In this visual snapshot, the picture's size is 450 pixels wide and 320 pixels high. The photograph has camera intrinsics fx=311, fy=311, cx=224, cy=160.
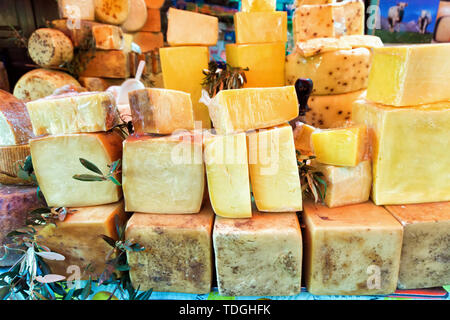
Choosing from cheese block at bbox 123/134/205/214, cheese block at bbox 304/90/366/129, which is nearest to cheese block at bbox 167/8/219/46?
cheese block at bbox 304/90/366/129

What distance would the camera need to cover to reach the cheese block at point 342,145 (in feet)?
3.00

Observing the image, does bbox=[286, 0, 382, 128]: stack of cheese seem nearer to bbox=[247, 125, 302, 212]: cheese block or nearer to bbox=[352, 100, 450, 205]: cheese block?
bbox=[352, 100, 450, 205]: cheese block

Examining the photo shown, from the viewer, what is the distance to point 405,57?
0.87m

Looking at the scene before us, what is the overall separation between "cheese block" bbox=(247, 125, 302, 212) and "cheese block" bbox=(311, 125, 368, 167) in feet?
0.39

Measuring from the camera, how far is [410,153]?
0.94m

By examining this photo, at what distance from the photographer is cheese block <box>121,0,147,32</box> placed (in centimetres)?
341

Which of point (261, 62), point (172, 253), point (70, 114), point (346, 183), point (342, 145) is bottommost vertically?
point (172, 253)

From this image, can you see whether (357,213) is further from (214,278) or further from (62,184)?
(62,184)

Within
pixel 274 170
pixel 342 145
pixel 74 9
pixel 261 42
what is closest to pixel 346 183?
pixel 342 145

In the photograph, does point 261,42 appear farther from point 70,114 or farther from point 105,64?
point 105,64

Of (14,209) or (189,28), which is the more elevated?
(189,28)

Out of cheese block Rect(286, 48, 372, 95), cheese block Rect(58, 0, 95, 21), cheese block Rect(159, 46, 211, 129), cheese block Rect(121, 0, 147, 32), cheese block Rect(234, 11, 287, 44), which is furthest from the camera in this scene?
cheese block Rect(121, 0, 147, 32)

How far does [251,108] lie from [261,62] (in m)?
1.05

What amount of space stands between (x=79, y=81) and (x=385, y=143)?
8.85 feet
